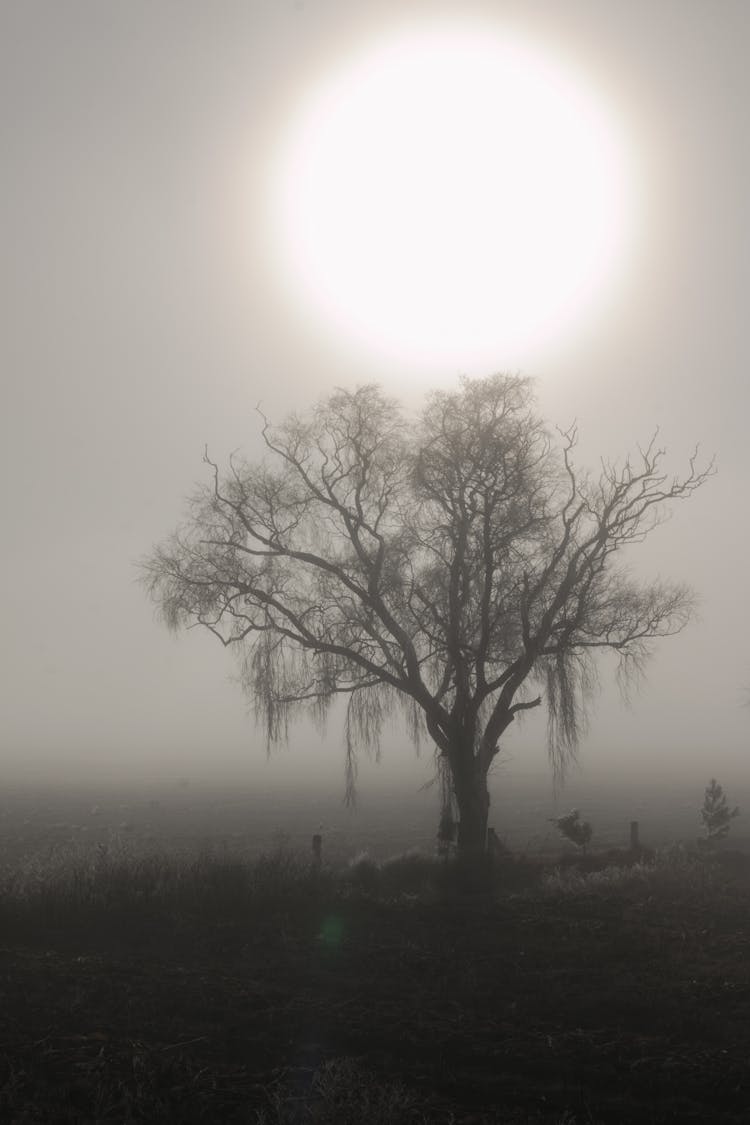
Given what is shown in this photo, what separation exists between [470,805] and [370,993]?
10261mm

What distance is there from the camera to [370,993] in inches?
397

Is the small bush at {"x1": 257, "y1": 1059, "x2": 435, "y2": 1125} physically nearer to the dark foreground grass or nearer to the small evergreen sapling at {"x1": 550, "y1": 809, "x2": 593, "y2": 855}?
the dark foreground grass

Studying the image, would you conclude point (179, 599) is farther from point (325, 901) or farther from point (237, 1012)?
point (237, 1012)

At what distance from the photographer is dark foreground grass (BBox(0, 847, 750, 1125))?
7.04m

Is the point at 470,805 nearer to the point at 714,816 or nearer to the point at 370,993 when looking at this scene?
the point at 370,993

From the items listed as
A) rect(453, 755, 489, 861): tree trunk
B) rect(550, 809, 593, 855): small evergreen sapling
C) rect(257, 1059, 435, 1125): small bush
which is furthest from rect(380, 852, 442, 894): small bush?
rect(257, 1059, 435, 1125): small bush

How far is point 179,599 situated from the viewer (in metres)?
20.3

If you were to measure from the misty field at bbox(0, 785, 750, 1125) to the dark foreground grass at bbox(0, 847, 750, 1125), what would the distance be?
0.11 ft

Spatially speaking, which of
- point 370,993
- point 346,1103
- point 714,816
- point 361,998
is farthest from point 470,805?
point 346,1103

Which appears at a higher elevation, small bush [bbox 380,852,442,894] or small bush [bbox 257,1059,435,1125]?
small bush [bbox 380,852,442,894]

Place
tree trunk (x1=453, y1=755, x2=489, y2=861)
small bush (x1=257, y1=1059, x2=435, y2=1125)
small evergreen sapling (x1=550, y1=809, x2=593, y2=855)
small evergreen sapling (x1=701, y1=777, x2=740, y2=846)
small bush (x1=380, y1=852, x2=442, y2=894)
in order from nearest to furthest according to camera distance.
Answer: small bush (x1=257, y1=1059, x2=435, y2=1125) < small bush (x1=380, y1=852, x2=442, y2=894) < tree trunk (x1=453, y1=755, x2=489, y2=861) < small evergreen sapling (x1=550, y1=809, x2=593, y2=855) < small evergreen sapling (x1=701, y1=777, x2=740, y2=846)

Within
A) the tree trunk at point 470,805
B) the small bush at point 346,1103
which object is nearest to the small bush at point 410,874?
the tree trunk at point 470,805

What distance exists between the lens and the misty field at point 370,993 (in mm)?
7062

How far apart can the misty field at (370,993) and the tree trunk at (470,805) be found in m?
1.30
